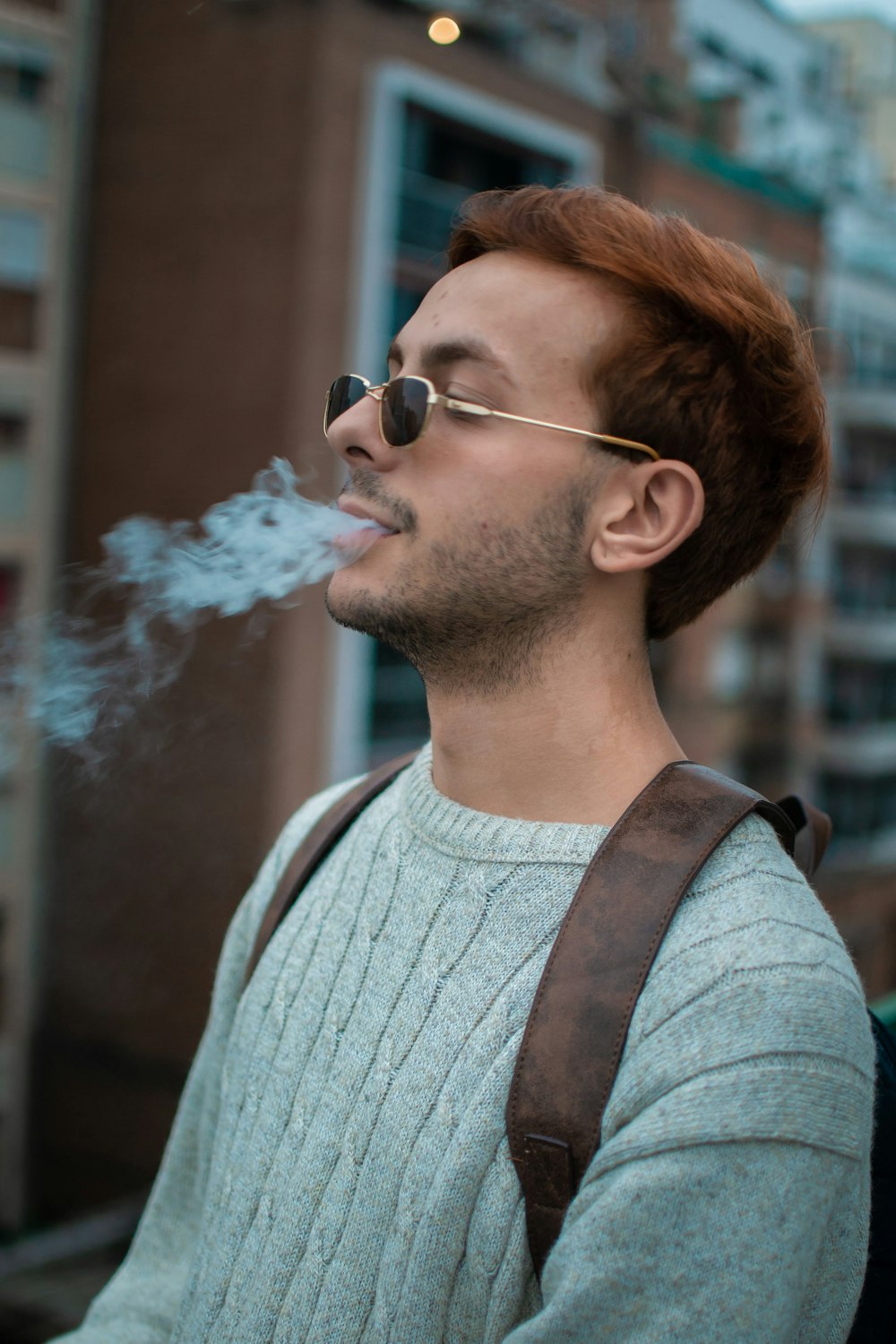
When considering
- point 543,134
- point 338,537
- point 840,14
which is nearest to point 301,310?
point 543,134

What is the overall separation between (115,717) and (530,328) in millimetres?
1205

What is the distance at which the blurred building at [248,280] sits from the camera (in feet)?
28.6

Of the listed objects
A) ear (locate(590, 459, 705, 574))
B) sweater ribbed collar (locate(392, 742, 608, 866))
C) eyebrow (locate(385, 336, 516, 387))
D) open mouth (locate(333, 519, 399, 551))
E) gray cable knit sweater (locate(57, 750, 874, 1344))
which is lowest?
gray cable knit sweater (locate(57, 750, 874, 1344))

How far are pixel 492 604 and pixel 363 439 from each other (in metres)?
0.29

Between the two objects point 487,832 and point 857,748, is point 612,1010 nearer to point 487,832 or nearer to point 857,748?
point 487,832

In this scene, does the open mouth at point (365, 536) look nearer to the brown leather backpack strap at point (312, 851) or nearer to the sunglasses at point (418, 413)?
the sunglasses at point (418, 413)

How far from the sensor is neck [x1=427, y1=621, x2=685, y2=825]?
1.37 meters

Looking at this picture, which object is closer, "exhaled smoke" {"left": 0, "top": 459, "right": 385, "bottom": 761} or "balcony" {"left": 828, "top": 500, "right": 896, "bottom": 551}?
"exhaled smoke" {"left": 0, "top": 459, "right": 385, "bottom": 761}

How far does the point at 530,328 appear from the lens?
1373 mm

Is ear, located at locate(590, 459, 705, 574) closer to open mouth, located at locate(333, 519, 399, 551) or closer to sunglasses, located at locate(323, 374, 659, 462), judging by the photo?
sunglasses, located at locate(323, 374, 659, 462)

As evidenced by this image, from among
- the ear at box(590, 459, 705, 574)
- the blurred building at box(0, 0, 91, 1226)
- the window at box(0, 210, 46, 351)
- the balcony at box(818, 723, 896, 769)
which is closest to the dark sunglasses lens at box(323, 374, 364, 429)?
the ear at box(590, 459, 705, 574)

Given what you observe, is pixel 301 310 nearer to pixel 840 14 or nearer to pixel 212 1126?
pixel 840 14

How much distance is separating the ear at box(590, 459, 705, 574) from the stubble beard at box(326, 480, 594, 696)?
26 millimetres

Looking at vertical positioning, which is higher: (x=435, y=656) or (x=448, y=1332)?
(x=435, y=656)
